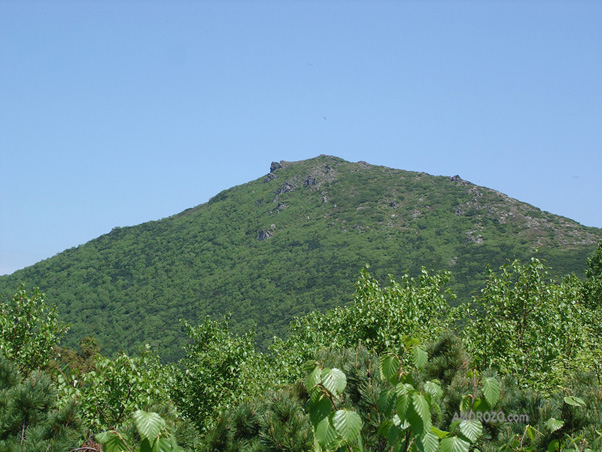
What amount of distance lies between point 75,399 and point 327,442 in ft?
9.96

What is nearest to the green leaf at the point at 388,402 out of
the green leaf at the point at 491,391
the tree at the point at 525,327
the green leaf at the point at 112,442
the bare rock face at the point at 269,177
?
the green leaf at the point at 491,391

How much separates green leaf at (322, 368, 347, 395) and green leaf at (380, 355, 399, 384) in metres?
0.38

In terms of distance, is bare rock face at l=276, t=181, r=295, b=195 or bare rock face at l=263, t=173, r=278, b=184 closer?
bare rock face at l=276, t=181, r=295, b=195

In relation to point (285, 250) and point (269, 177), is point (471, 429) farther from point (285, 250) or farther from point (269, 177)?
point (269, 177)

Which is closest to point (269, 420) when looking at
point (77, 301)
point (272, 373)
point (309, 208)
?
point (272, 373)

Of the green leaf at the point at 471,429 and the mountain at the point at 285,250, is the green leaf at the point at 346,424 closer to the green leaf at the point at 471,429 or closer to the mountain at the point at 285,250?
the green leaf at the point at 471,429

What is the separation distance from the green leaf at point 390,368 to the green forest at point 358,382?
1 cm

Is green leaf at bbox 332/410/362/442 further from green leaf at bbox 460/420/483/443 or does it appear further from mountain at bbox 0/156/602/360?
mountain at bbox 0/156/602/360

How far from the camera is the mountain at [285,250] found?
83500 millimetres

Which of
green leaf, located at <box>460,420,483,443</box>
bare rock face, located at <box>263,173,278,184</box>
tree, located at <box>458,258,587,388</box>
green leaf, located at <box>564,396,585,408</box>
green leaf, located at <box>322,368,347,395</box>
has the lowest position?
tree, located at <box>458,258,587,388</box>

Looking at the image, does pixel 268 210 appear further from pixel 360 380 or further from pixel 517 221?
pixel 360 380

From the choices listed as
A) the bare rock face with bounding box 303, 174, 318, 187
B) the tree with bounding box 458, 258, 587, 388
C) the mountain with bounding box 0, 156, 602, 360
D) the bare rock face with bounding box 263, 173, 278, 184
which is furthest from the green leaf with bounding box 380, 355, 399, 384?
the bare rock face with bounding box 263, 173, 278, 184

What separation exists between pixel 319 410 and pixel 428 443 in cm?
62

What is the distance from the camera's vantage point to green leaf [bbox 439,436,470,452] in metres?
2.90
